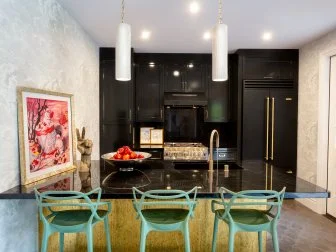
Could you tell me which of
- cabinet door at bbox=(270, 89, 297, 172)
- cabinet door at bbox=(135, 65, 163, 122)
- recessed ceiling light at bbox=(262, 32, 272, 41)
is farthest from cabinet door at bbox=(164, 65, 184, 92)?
cabinet door at bbox=(270, 89, 297, 172)

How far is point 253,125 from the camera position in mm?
4484

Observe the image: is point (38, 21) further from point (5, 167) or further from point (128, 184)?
point (128, 184)

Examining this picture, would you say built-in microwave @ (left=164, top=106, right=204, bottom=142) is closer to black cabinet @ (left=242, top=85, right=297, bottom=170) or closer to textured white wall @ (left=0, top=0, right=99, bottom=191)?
black cabinet @ (left=242, top=85, right=297, bottom=170)

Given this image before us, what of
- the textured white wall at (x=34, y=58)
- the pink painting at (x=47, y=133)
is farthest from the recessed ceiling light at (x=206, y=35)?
the pink painting at (x=47, y=133)

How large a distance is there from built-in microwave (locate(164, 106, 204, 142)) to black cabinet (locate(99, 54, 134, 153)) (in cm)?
85

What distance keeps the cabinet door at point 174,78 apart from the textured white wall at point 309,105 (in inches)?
80.9

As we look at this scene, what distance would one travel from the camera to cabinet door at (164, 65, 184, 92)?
473cm

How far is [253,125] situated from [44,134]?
3.37 m

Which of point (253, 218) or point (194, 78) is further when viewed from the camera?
point (194, 78)

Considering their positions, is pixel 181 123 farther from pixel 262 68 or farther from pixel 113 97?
pixel 262 68

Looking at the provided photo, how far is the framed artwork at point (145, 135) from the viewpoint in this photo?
4.88 meters

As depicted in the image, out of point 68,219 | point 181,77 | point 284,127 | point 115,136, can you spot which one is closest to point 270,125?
point 284,127

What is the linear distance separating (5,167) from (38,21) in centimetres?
130

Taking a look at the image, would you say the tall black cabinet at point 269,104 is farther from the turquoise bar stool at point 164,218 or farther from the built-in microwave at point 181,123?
the turquoise bar stool at point 164,218
